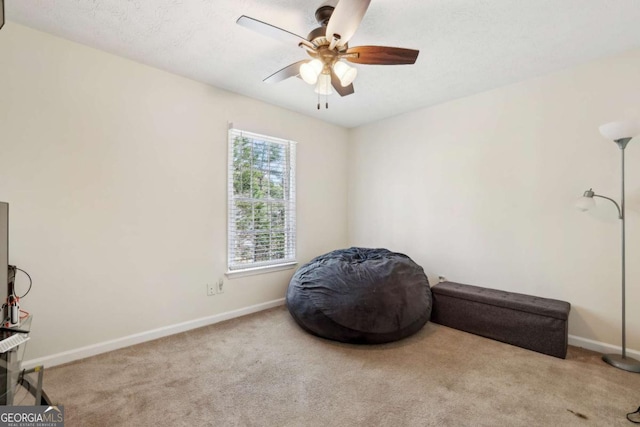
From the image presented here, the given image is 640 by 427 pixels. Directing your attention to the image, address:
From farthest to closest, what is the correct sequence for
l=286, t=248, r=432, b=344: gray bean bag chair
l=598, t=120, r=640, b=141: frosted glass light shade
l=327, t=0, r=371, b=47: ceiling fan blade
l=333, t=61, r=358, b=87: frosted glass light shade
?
l=286, t=248, r=432, b=344: gray bean bag chair → l=598, t=120, r=640, b=141: frosted glass light shade → l=333, t=61, r=358, b=87: frosted glass light shade → l=327, t=0, r=371, b=47: ceiling fan blade

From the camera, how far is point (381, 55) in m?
1.91

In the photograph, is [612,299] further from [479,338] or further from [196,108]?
[196,108]

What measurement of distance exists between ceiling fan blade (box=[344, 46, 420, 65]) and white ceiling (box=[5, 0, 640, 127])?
1.00 ft

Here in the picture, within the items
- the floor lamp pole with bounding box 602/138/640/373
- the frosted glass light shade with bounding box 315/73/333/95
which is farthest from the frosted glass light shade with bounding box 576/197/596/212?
the frosted glass light shade with bounding box 315/73/333/95

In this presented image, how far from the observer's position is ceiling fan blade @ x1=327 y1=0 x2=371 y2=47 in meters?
1.49

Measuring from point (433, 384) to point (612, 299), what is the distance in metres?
1.81

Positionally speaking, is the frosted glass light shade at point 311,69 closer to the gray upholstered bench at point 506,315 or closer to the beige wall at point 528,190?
the beige wall at point 528,190

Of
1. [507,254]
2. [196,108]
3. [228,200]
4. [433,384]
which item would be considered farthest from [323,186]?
[433,384]

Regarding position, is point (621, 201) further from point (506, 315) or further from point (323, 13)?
point (323, 13)

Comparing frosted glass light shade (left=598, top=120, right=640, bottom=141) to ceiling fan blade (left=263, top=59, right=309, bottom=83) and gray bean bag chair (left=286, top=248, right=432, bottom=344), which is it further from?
ceiling fan blade (left=263, top=59, right=309, bottom=83)

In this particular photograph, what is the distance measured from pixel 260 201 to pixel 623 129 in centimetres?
330

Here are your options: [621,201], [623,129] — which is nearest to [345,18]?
[623,129]

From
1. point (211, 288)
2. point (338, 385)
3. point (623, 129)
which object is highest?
point (623, 129)

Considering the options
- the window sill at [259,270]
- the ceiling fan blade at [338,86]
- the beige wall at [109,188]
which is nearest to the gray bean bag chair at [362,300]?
the window sill at [259,270]
